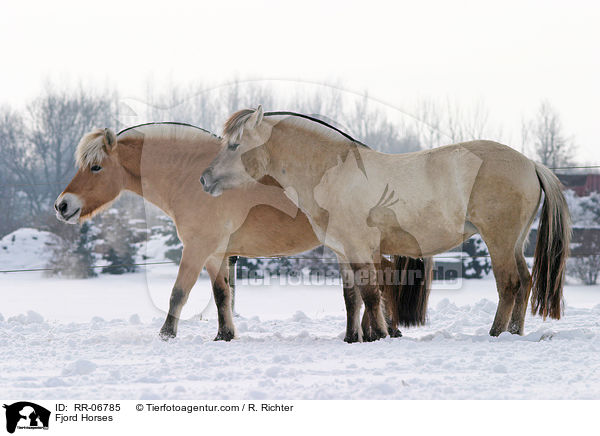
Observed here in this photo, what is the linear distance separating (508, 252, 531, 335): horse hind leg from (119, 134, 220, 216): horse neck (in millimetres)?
2918

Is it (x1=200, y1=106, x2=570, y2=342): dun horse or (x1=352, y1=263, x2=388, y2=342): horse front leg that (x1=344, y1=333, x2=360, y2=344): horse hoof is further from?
(x1=352, y1=263, x2=388, y2=342): horse front leg

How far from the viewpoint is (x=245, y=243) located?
5859mm

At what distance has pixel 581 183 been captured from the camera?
495 inches

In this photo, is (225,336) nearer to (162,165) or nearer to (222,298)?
(222,298)

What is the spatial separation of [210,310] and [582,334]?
14.6 ft

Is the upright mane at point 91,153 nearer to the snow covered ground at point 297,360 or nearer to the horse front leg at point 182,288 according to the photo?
the horse front leg at point 182,288

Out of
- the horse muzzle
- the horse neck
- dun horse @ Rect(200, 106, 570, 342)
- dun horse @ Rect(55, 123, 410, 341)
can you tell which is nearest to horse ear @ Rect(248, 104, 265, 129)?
dun horse @ Rect(200, 106, 570, 342)

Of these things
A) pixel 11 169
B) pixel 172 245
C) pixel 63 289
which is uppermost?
pixel 11 169

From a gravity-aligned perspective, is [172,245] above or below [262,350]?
above

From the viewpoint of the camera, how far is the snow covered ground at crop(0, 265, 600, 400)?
352 cm

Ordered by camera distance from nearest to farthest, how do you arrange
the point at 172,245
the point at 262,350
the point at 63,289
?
the point at 262,350 < the point at 172,245 < the point at 63,289

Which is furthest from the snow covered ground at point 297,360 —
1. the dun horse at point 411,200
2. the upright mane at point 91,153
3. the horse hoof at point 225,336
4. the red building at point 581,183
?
the red building at point 581,183
